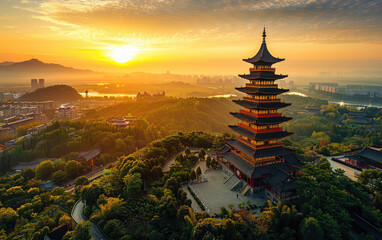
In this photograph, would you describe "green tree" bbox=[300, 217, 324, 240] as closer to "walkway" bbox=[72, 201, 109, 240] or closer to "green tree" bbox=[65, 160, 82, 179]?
"walkway" bbox=[72, 201, 109, 240]

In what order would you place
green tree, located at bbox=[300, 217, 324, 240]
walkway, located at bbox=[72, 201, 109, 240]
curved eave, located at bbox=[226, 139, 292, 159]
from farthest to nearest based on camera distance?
1. curved eave, located at bbox=[226, 139, 292, 159]
2. walkway, located at bbox=[72, 201, 109, 240]
3. green tree, located at bbox=[300, 217, 324, 240]

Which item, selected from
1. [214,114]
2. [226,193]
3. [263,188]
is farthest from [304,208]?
[214,114]

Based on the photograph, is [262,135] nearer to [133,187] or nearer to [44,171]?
[133,187]

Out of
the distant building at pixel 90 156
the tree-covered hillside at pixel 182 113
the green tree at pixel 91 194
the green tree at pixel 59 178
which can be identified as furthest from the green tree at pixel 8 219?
the tree-covered hillside at pixel 182 113

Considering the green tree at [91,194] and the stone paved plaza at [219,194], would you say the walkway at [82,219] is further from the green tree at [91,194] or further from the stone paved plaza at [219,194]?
the stone paved plaza at [219,194]

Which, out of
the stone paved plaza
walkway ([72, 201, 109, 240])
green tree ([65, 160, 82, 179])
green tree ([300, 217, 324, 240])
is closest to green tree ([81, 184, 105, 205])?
walkway ([72, 201, 109, 240])
